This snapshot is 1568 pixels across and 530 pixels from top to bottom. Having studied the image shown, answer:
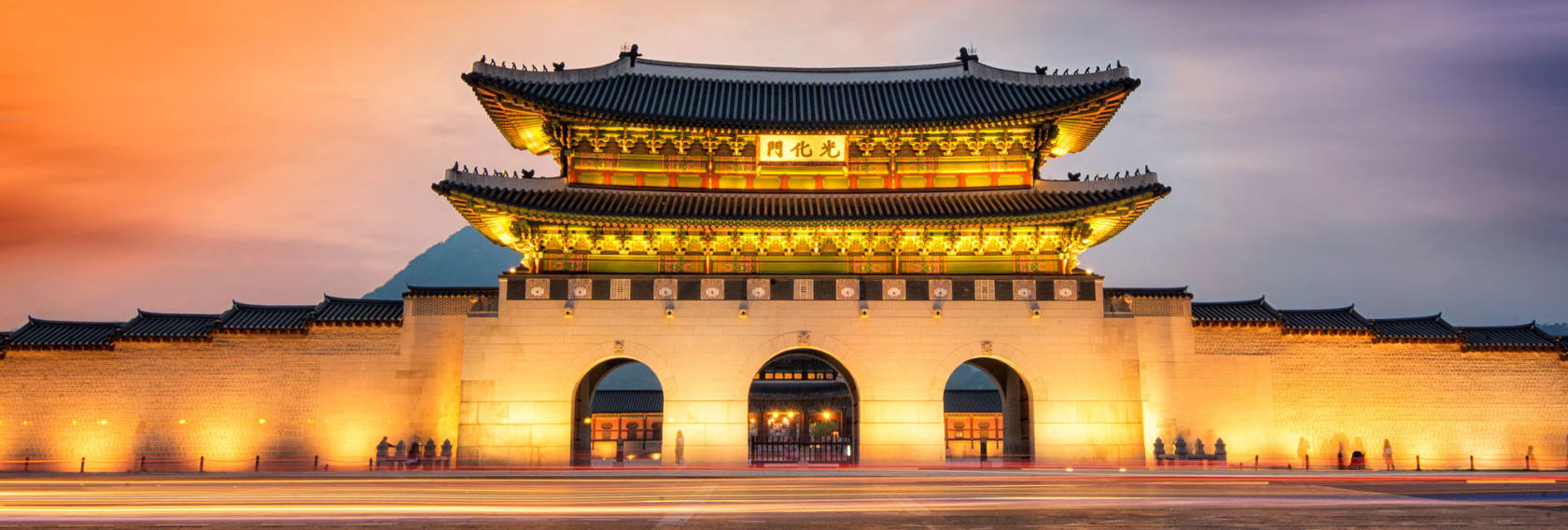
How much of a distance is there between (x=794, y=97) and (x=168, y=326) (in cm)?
1989

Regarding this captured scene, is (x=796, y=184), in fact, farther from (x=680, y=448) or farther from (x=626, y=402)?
(x=626, y=402)

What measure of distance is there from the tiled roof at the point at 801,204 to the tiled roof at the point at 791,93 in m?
2.12

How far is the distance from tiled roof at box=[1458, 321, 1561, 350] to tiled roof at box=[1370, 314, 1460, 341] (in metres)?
0.44

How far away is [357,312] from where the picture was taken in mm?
30578

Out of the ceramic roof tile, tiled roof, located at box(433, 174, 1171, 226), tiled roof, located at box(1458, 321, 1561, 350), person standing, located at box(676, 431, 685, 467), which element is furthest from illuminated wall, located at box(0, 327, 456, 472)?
tiled roof, located at box(1458, 321, 1561, 350)

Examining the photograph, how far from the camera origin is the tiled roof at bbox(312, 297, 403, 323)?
29.9m

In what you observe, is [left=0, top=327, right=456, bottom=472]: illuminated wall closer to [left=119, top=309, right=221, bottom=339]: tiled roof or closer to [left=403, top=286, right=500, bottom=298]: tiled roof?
[left=119, top=309, right=221, bottom=339]: tiled roof

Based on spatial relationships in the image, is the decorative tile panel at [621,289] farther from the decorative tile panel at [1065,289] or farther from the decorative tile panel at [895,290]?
the decorative tile panel at [1065,289]

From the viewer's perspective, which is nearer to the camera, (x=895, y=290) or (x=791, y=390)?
(x=895, y=290)

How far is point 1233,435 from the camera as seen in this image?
97.8ft

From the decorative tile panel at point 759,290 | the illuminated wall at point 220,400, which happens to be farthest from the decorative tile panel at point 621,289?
the illuminated wall at point 220,400

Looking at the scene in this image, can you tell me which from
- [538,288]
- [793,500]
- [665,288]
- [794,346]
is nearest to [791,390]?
[794,346]

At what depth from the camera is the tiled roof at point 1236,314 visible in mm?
30328

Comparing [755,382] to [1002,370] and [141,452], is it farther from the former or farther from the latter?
[141,452]
